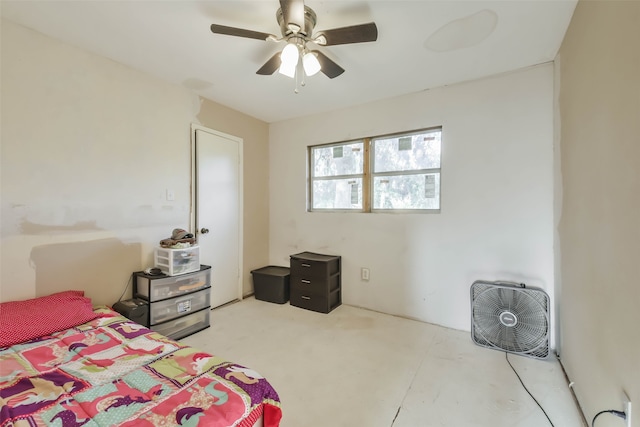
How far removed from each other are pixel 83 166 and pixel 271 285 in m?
2.24

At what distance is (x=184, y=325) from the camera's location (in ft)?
8.31

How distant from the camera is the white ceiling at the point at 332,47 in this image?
1.68 meters

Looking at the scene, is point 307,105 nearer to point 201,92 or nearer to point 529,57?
point 201,92

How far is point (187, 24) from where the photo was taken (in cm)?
184

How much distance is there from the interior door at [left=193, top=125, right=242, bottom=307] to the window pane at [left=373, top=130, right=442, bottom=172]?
1.80m

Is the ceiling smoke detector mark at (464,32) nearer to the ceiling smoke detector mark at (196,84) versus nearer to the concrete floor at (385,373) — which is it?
the ceiling smoke detector mark at (196,84)

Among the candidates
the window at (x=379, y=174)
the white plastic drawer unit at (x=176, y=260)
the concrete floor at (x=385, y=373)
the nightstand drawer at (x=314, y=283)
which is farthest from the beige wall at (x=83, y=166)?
the window at (x=379, y=174)

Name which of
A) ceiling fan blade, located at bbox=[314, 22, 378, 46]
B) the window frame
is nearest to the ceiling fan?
ceiling fan blade, located at bbox=[314, 22, 378, 46]

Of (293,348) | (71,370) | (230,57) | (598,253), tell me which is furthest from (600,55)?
(71,370)

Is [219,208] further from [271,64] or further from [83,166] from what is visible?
[271,64]

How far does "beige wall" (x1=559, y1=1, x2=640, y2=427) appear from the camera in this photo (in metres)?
1.03

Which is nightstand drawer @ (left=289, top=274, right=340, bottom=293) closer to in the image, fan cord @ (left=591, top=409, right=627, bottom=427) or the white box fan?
the white box fan

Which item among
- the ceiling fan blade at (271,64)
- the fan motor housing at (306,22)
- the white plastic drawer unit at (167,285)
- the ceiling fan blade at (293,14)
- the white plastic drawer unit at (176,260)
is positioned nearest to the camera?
the ceiling fan blade at (293,14)

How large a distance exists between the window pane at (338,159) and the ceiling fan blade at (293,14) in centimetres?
189
